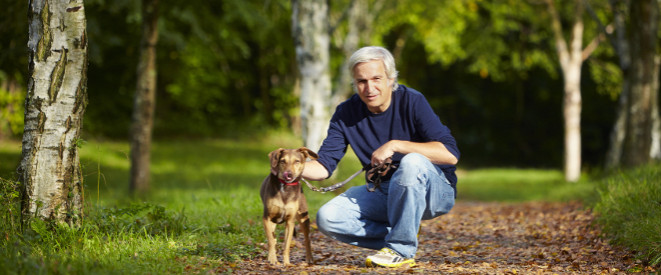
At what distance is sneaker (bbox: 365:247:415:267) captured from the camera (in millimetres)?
4867

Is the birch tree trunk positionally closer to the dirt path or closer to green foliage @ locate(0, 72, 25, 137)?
the dirt path

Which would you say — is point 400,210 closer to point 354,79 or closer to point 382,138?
point 382,138

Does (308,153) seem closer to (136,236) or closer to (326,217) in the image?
(326,217)

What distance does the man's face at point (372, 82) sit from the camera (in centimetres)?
494

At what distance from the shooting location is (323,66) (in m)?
12.9

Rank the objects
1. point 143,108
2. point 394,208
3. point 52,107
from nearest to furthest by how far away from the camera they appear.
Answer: point 394,208
point 52,107
point 143,108

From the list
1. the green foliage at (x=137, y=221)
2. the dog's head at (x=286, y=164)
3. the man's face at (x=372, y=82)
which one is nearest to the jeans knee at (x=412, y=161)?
the man's face at (x=372, y=82)

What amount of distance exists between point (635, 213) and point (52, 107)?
5572 millimetres

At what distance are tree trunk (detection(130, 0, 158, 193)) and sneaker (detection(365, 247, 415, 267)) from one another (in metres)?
8.23

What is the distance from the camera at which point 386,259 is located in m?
4.87

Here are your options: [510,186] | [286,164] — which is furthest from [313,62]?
[510,186]

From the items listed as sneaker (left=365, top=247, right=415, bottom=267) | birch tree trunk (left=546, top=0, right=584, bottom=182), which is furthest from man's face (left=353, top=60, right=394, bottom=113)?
birch tree trunk (left=546, top=0, right=584, bottom=182)

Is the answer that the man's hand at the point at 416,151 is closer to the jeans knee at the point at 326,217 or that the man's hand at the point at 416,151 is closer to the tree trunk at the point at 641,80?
the jeans knee at the point at 326,217

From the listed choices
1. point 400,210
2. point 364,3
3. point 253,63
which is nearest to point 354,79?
point 400,210
